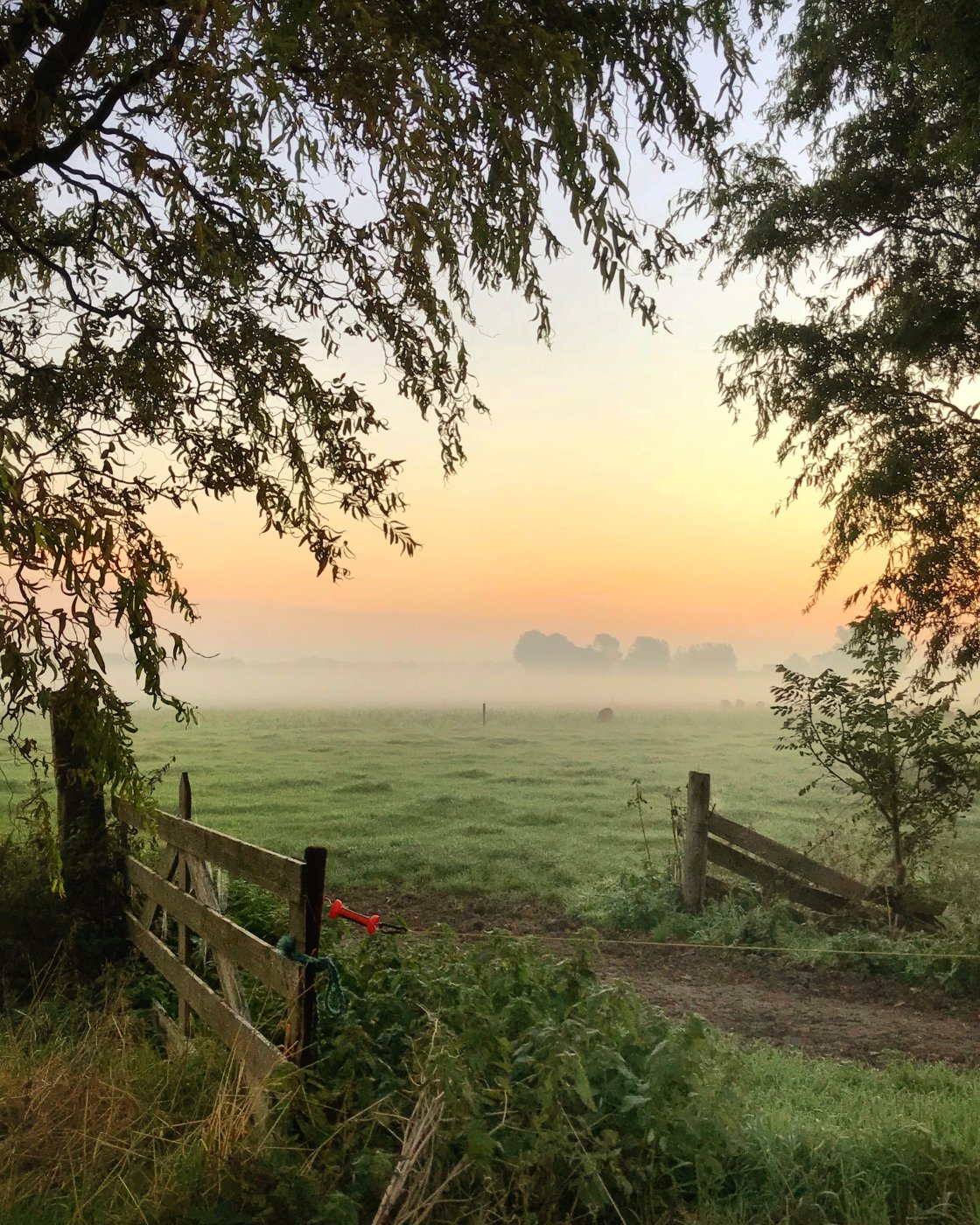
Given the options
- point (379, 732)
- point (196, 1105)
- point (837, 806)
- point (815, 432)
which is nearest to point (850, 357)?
point (815, 432)

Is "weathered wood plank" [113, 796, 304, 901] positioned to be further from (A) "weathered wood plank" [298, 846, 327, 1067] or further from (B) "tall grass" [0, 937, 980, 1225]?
(B) "tall grass" [0, 937, 980, 1225]

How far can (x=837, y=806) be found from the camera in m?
24.2

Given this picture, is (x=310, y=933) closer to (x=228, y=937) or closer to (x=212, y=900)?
(x=228, y=937)

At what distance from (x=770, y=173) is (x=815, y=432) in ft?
14.0

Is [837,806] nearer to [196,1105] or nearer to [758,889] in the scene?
[758,889]

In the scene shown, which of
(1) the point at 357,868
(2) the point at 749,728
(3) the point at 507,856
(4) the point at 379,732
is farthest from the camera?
(2) the point at 749,728

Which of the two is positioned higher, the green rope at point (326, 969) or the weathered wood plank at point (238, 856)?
the weathered wood plank at point (238, 856)

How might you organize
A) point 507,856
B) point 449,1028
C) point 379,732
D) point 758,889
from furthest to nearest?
point 379,732 → point 507,856 → point 758,889 → point 449,1028

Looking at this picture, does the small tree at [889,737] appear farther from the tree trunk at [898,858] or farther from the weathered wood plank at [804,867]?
the weathered wood plank at [804,867]

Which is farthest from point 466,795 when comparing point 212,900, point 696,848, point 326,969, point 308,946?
point 308,946

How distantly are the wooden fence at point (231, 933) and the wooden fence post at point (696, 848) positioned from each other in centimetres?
664

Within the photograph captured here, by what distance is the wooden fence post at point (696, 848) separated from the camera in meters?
12.0

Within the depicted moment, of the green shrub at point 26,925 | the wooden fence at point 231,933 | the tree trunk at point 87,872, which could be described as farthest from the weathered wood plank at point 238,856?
the green shrub at point 26,925

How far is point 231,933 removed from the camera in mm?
5254
